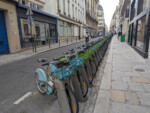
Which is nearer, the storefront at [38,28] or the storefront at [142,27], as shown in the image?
the storefront at [142,27]

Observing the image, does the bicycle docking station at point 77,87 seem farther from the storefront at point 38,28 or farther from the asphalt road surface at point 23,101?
the storefront at point 38,28

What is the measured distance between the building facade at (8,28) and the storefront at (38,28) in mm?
862

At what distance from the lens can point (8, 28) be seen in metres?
10.5

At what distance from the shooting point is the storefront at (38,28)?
12148 mm

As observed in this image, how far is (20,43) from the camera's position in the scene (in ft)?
38.7

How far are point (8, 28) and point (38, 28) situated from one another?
5360 mm

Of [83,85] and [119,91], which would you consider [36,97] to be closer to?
[83,85]

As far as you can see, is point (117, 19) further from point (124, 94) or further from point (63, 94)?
point (63, 94)

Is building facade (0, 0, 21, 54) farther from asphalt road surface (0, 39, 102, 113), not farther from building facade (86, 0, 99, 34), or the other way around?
building facade (86, 0, 99, 34)

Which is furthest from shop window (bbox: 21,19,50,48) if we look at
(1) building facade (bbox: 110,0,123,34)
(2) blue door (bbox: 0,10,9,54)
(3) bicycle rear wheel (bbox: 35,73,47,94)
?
(1) building facade (bbox: 110,0,123,34)

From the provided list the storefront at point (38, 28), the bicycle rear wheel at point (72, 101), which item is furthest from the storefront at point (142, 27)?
the storefront at point (38, 28)

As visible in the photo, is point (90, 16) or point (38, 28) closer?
point (38, 28)

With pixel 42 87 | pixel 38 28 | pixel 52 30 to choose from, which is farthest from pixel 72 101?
pixel 52 30

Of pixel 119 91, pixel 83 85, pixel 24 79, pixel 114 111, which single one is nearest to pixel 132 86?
pixel 119 91
